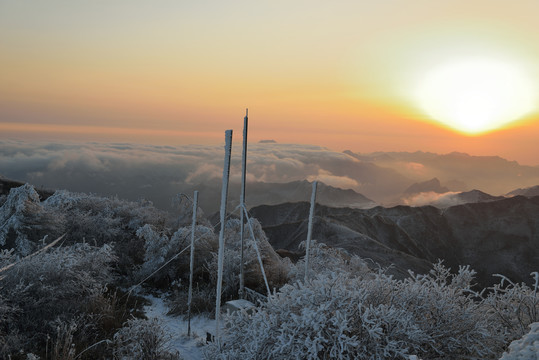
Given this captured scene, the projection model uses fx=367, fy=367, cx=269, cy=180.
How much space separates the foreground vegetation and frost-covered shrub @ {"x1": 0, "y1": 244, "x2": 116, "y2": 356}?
24 millimetres

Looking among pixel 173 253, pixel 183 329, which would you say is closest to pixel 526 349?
pixel 183 329

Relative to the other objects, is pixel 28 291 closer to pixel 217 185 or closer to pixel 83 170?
pixel 217 185

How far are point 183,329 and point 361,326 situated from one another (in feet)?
19.8

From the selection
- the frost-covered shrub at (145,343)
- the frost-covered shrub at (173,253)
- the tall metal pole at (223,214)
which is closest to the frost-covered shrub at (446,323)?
the tall metal pole at (223,214)

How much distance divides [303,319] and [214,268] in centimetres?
813

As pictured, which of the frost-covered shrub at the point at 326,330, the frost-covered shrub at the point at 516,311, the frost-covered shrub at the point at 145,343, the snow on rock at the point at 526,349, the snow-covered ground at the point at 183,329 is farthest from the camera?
the snow-covered ground at the point at 183,329

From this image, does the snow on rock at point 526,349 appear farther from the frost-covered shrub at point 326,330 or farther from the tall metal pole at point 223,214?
the tall metal pole at point 223,214

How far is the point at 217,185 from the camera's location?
190m

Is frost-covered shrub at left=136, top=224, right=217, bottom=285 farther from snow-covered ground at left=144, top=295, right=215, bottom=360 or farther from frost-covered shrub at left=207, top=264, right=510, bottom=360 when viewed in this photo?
frost-covered shrub at left=207, top=264, right=510, bottom=360

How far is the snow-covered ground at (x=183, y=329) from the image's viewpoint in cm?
800

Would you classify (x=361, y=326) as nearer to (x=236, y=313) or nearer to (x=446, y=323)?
(x=446, y=323)

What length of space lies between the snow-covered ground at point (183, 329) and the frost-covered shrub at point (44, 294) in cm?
172

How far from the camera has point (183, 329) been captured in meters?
9.23

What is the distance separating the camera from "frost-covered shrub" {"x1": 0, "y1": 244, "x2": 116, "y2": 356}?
759 centimetres
